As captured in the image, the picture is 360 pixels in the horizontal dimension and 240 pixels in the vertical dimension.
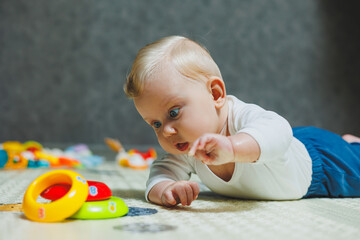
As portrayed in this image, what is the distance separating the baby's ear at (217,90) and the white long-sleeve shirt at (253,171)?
1.6 inches

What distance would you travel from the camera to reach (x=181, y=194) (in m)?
0.72

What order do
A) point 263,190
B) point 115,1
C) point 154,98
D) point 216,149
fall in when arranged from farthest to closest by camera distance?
point 115,1 < point 263,190 < point 154,98 < point 216,149

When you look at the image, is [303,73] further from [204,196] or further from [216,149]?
[216,149]

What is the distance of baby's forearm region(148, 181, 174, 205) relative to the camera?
2.51 ft

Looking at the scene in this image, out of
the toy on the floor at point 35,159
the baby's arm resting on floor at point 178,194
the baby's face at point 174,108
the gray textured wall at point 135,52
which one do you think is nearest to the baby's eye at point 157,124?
the baby's face at point 174,108

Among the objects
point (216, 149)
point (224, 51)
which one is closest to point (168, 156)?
point (216, 149)

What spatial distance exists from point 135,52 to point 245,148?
6.70 feet

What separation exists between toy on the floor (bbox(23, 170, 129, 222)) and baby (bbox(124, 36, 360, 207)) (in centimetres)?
14

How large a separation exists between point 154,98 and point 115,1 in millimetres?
2013

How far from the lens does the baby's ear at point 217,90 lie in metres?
0.78

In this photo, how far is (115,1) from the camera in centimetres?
258

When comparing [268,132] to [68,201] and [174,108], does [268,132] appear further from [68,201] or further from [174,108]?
[68,201]

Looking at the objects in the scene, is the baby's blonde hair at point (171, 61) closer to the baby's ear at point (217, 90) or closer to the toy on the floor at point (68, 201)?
the baby's ear at point (217, 90)

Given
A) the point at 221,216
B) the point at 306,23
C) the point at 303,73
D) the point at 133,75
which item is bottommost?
the point at 221,216
